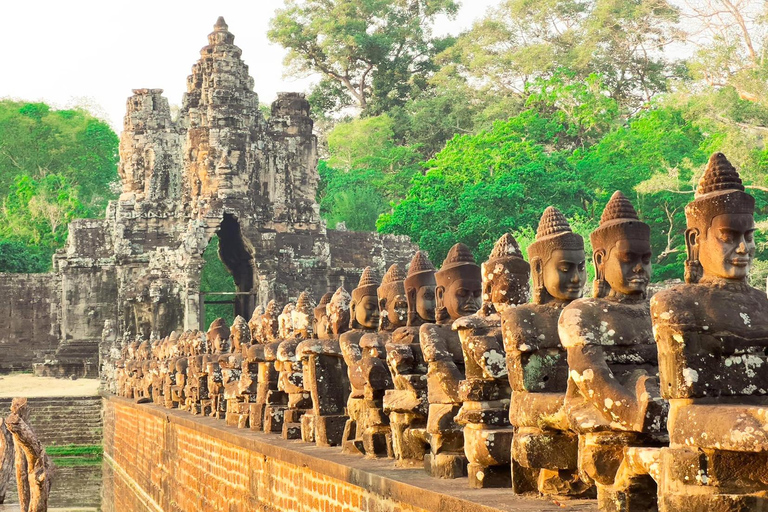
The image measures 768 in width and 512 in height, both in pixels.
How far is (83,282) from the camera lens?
32.8 metres

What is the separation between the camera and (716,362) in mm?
4105

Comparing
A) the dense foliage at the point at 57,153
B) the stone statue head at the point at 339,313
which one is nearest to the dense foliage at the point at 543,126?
the dense foliage at the point at 57,153

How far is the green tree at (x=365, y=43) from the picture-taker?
5428 cm

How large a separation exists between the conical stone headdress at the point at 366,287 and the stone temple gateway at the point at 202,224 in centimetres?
2090

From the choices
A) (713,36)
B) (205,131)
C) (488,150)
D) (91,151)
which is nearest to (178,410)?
(205,131)

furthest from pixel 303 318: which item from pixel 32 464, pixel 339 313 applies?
pixel 32 464

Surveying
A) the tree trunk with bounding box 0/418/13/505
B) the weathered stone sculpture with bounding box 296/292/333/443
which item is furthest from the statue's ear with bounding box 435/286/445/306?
the tree trunk with bounding box 0/418/13/505

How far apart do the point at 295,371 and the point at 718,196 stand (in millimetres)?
6629

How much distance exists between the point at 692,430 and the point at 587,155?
3583 cm

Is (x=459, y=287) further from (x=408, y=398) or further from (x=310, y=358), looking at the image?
(x=310, y=358)

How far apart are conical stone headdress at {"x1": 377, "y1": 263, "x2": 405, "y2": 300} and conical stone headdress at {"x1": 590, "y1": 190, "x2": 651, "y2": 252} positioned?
306cm

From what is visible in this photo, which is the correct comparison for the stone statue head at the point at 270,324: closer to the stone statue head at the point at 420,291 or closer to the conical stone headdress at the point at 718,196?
the stone statue head at the point at 420,291

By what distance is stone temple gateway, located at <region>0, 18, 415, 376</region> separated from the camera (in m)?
30.3

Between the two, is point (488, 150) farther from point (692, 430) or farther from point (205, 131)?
point (692, 430)
